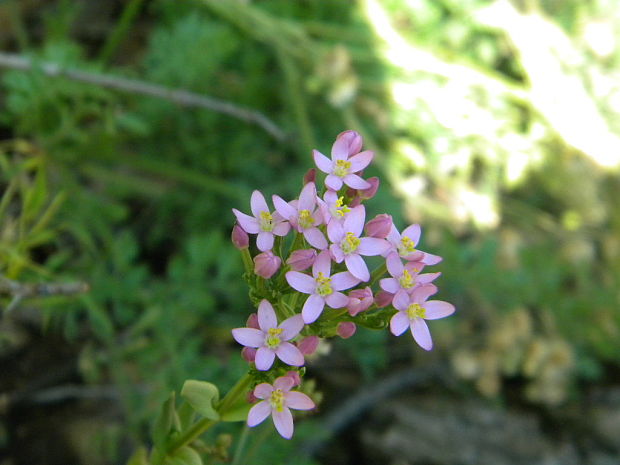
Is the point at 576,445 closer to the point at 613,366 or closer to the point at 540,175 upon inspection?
the point at 613,366

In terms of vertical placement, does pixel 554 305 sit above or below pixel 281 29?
below

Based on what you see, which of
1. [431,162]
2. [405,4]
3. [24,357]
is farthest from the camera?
[405,4]

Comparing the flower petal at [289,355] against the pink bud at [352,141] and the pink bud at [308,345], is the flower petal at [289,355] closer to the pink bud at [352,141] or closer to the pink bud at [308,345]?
the pink bud at [308,345]

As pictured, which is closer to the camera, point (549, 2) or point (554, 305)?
point (554, 305)

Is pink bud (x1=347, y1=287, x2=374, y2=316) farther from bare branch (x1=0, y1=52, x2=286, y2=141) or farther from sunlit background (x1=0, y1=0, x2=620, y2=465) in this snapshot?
bare branch (x1=0, y1=52, x2=286, y2=141)

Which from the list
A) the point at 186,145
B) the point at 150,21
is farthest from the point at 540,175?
the point at 150,21

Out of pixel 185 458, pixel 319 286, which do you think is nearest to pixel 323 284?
pixel 319 286
